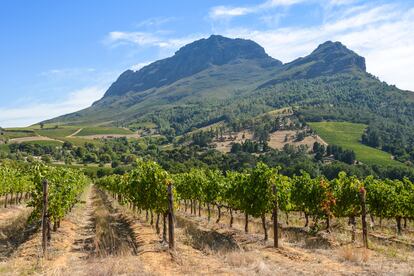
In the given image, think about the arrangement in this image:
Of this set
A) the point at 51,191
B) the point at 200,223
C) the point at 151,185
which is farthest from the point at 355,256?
the point at 200,223

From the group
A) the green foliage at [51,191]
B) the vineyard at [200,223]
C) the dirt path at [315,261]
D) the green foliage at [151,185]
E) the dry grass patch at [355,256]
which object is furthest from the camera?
the green foliage at [151,185]

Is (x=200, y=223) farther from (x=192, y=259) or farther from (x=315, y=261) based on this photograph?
(x=315, y=261)

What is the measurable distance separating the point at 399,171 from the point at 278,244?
12230 centimetres

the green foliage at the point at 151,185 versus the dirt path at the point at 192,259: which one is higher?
the green foliage at the point at 151,185

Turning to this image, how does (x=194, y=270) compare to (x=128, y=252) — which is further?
(x=128, y=252)

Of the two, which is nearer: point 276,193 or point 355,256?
point 355,256

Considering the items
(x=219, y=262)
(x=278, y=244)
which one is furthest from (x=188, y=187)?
(x=219, y=262)

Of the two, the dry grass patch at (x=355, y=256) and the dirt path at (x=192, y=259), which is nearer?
the dirt path at (x=192, y=259)

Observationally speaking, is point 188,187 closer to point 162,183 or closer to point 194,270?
point 162,183

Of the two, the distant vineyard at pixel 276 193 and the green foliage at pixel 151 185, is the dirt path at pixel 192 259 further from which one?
the distant vineyard at pixel 276 193

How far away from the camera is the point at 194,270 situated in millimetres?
16312

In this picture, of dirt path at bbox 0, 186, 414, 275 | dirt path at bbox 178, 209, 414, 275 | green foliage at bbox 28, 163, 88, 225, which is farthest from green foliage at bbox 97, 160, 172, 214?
dirt path at bbox 178, 209, 414, 275

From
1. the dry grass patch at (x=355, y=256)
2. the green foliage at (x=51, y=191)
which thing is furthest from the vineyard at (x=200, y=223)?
the dry grass patch at (x=355, y=256)

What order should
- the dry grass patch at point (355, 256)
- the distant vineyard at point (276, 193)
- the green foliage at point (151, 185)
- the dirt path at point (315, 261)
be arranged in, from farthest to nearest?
the distant vineyard at point (276, 193), the green foliage at point (151, 185), the dry grass patch at point (355, 256), the dirt path at point (315, 261)
